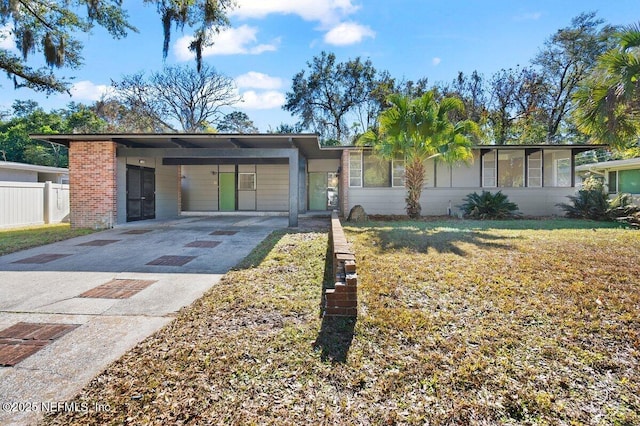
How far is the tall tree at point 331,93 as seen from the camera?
81.7 ft

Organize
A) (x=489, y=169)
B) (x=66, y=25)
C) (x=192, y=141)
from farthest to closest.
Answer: (x=489, y=169)
(x=66, y=25)
(x=192, y=141)

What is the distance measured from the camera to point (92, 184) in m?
10.1

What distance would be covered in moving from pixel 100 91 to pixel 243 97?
10117mm

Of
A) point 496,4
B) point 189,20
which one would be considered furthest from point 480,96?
point 189,20

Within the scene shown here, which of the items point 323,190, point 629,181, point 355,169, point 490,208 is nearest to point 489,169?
point 490,208

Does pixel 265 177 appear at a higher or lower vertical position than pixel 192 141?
lower

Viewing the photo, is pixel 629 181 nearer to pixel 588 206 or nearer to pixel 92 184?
pixel 588 206

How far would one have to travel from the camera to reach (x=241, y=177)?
16.4 metres

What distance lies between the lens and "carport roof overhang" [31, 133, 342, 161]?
9438mm

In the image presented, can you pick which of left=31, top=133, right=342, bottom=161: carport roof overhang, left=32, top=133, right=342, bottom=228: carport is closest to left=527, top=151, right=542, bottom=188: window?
left=32, top=133, right=342, bottom=228: carport

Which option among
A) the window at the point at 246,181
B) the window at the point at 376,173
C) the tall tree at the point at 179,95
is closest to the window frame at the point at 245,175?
the window at the point at 246,181

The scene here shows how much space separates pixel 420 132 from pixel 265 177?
871cm

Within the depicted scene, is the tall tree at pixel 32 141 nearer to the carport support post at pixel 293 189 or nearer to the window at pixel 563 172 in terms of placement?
the carport support post at pixel 293 189

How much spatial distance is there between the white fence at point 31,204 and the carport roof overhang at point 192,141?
2.74 metres
